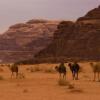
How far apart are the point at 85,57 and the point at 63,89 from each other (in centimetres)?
8311

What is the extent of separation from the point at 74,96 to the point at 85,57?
8724 centimetres

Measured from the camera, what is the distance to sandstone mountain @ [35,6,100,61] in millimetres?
114938

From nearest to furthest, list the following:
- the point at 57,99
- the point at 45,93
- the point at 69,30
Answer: the point at 57,99 < the point at 45,93 < the point at 69,30

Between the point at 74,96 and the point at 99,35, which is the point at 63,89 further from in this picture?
the point at 99,35

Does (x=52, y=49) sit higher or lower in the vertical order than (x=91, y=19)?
lower

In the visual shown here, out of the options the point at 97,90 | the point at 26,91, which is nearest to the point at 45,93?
the point at 26,91

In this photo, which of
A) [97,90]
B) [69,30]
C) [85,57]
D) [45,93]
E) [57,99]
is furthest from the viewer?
[69,30]

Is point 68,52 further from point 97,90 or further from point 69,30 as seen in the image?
point 97,90

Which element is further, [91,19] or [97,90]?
[91,19]

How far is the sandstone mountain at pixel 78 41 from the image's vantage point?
115 m

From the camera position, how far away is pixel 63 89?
28.2 m

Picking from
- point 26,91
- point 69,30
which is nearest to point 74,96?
point 26,91

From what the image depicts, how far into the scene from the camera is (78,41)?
122 m

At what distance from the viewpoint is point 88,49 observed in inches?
4577
